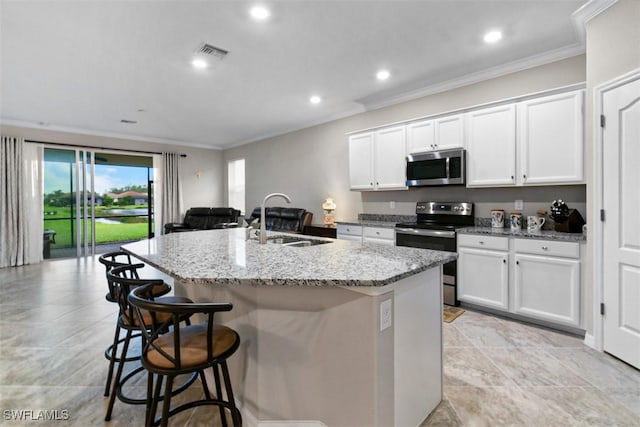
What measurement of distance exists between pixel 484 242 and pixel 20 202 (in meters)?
7.49

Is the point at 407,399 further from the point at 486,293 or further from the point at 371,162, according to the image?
the point at 371,162

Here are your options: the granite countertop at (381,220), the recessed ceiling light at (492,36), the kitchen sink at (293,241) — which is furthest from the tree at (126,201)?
the recessed ceiling light at (492,36)

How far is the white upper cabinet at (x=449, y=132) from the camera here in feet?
12.0

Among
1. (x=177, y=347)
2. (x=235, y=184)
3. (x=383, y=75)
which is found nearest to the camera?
(x=177, y=347)

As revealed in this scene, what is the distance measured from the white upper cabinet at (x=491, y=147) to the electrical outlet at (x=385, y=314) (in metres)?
2.63

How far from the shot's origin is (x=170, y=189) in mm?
→ 7477

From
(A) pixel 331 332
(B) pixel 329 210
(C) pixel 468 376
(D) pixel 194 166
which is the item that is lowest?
(C) pixel 468 376

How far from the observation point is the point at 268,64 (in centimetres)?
348

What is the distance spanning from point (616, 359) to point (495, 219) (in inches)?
62.6

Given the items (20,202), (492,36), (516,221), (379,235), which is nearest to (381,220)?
(379,235)

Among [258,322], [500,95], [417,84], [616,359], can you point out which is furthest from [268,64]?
[616,359]

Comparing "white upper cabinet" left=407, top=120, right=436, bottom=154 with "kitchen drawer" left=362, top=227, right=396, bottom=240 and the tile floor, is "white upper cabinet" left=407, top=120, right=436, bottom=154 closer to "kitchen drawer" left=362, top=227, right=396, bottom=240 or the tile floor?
"kitchen drawer" left=362, top=227, right=396, bottom=240

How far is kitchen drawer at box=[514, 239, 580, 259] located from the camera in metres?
2.75

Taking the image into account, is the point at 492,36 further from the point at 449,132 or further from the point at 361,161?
the point at 361,161
